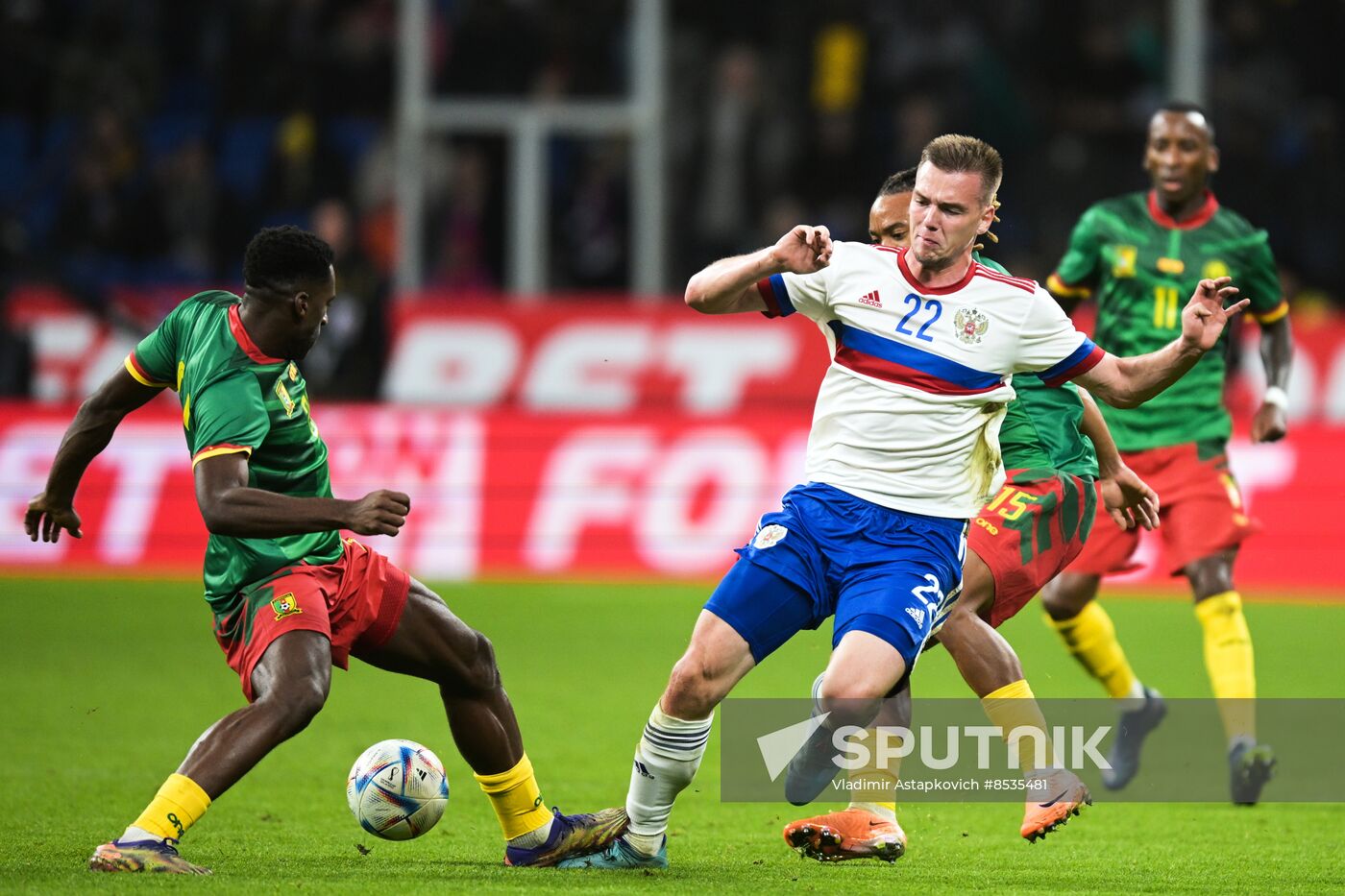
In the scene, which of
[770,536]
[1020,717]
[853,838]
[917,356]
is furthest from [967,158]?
[853,838]

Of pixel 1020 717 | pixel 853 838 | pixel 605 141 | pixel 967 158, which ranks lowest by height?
pixel 853 838

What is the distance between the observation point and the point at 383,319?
15.1m

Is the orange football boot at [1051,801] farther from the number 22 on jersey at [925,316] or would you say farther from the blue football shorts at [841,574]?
the number 22 on jersey at [925,316]

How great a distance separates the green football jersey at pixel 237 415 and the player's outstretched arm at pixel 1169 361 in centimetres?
237

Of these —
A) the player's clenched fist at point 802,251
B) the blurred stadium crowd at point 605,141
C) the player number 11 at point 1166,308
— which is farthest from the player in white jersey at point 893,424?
the blurred stadium crowd at point 605,141

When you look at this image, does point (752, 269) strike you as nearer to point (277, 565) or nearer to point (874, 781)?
point (277, 565)

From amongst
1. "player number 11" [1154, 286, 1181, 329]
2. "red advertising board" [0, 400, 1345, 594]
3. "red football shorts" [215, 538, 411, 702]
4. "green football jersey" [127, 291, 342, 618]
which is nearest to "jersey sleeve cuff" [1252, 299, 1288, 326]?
"player number 11" [1154, 286, 1181, 329]

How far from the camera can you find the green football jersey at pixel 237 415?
5680 millimetres

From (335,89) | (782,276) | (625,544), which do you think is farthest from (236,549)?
(335,89)

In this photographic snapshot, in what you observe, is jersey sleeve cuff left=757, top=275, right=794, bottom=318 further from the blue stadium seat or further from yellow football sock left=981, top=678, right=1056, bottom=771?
the blue stadium seat

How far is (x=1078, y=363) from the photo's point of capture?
5.88m

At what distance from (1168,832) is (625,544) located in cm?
721

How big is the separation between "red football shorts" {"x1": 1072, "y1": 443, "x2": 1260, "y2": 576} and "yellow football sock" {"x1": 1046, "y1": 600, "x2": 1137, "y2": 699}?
20 cm

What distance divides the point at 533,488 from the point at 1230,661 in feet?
22.6
